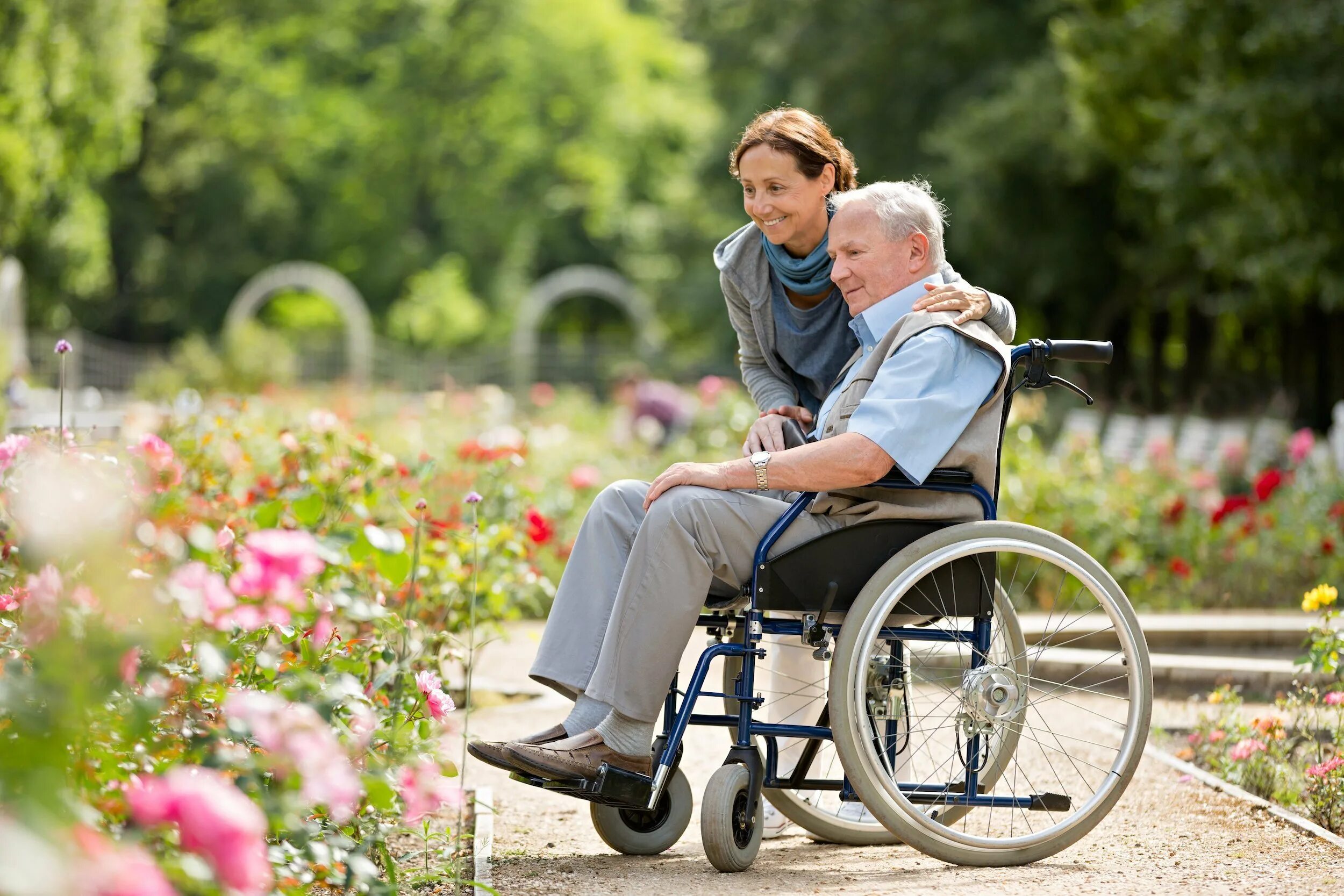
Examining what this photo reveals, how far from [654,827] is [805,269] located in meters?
1.24

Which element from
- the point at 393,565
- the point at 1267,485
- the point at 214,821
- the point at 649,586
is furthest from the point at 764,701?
the point at 1267,485

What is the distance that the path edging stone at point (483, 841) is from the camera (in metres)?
2.83

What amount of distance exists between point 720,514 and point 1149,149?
41.3 feet

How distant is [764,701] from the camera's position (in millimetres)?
2967

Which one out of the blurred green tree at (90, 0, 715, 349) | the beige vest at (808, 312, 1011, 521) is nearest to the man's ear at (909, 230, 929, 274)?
the beige vest at (808, 312, 1011, 521)

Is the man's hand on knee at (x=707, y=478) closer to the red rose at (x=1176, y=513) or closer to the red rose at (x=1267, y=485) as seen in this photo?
the red rose at (x=1267, y=485)

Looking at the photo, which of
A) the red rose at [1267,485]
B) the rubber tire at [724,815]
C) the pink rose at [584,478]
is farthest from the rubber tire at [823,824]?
the red rose at [1267,485]

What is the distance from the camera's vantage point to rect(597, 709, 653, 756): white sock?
283 centimetres

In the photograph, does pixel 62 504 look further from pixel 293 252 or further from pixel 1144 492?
pixel 293 252

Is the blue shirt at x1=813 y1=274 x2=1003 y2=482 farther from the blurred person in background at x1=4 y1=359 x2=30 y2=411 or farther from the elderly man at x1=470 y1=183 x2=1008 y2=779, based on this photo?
the blurred person in background at x1=4 y1=359 x2=30 y2=411

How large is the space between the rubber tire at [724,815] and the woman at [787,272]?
0.72 meters

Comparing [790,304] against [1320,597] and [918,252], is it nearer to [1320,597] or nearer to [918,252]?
[918,252]

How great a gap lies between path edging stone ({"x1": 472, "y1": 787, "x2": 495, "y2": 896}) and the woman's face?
1385 millimetres

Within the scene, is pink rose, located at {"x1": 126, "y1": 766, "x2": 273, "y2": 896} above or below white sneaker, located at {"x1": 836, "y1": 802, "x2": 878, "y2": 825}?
above
